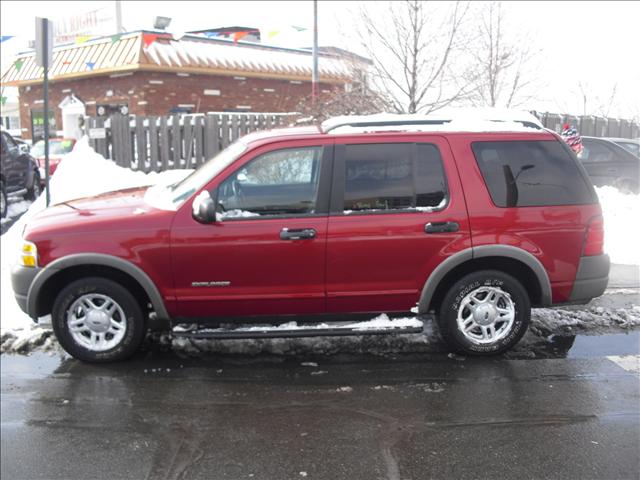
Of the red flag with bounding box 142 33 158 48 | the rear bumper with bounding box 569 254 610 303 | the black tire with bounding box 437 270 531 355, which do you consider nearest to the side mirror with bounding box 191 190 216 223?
the black tire with bounding box 437 270 531 355

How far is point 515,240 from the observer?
4.55m

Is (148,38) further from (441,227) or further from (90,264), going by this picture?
(441,227)

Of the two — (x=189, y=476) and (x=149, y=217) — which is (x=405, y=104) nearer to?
(x=149, y=217)

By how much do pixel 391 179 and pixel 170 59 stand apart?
18.3m

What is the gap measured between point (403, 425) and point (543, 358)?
1.68 metres

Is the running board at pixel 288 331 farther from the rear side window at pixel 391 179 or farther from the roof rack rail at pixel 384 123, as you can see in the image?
the roof rack rail at pixel 384 123

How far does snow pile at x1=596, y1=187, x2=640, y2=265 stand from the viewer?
8.06 m

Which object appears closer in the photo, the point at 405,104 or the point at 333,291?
the point at 333,291

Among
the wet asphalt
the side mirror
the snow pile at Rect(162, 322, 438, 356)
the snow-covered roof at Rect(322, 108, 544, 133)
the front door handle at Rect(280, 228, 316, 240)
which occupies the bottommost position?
the wet asphalt

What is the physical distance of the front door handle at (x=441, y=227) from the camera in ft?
14.6

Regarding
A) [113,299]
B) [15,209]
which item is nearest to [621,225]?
[113,299]

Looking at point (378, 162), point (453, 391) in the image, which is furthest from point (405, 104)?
point (453, 391)

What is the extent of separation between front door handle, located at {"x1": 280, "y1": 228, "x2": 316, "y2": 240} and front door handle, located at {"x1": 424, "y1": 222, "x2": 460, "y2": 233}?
2.92 feet

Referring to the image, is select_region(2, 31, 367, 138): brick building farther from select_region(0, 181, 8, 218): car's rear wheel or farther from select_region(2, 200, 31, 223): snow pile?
select_region(0, 181, 8, 218): car's rear wheel
